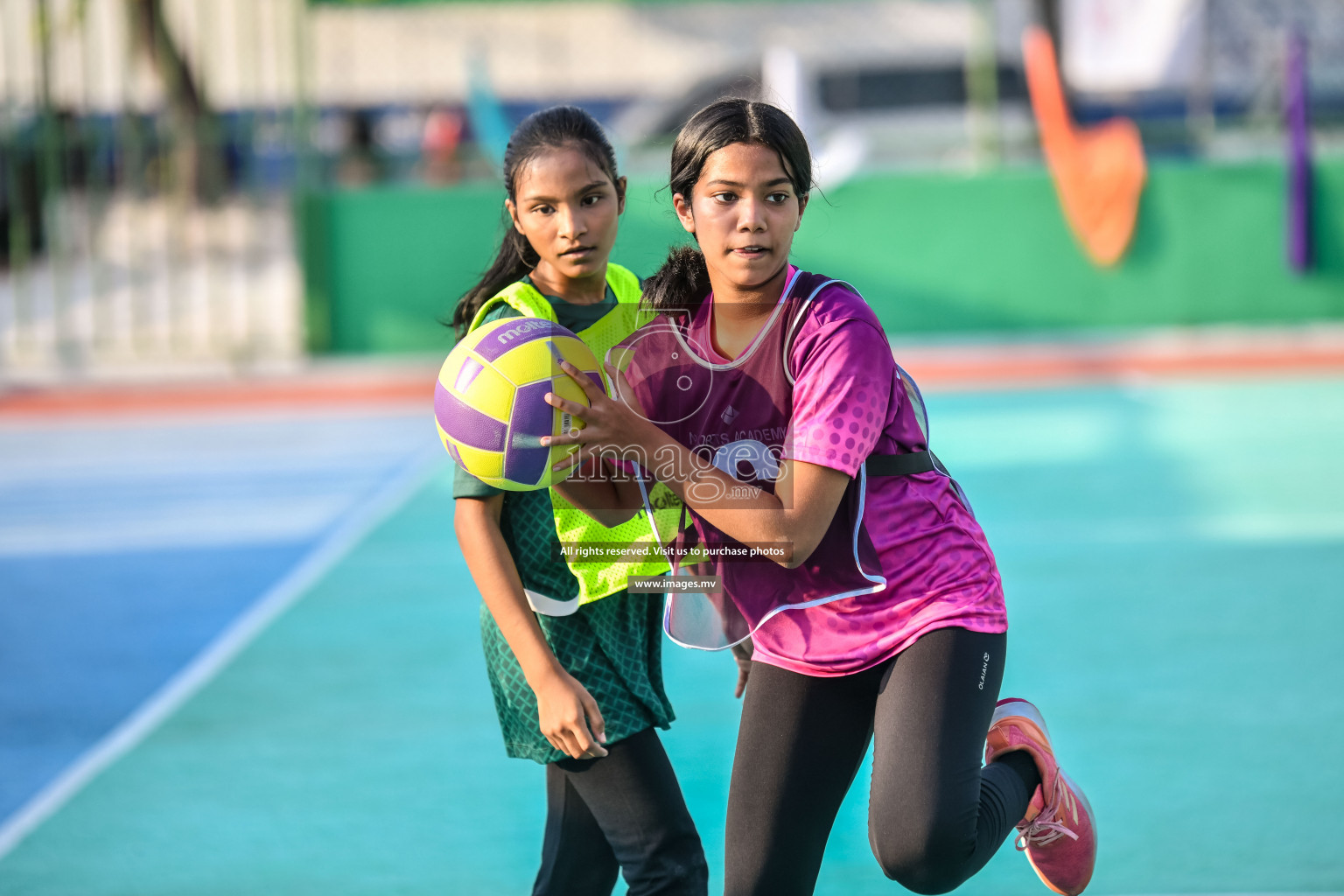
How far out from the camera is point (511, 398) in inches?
100

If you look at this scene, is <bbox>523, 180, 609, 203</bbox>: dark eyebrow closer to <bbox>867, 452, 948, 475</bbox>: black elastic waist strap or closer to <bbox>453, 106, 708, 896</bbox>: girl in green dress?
<bbox>453, 106, 708, 896</bbox>: girl in green dress

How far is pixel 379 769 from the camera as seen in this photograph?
14.6 feet

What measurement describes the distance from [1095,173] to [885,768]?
39.2ft

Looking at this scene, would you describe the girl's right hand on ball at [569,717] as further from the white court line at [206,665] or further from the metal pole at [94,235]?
the metal pole at [94,235]

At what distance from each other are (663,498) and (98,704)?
128 inches

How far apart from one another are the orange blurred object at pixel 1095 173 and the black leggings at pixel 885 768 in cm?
1162

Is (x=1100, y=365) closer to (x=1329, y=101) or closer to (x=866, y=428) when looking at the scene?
(x=1329, y=101)

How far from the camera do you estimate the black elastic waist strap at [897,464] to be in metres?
2.75

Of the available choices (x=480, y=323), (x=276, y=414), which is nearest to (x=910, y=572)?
(x=480, y=323)

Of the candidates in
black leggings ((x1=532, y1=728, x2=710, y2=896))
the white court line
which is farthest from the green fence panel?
black leggings ((x1=532, y1=728, x2=710, y2=896))

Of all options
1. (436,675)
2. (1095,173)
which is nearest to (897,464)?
(436,675)

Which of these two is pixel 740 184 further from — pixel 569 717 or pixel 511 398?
pixel 569 717

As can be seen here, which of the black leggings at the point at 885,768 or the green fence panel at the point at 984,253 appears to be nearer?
the black leggings at the point at 885,768

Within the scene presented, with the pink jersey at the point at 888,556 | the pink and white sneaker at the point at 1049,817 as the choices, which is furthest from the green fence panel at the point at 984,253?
the pink jersey at the point at 888,556
